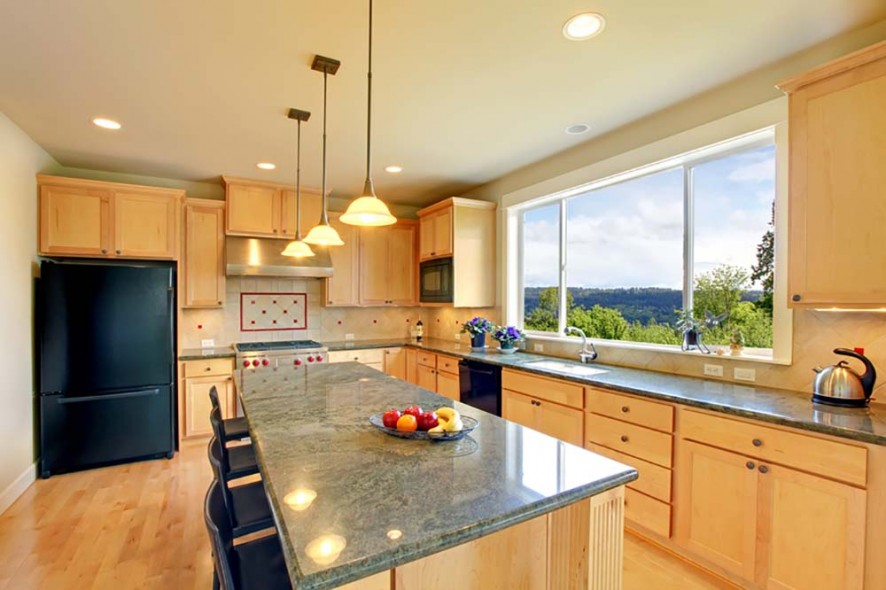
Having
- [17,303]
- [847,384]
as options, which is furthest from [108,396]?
[847,384]

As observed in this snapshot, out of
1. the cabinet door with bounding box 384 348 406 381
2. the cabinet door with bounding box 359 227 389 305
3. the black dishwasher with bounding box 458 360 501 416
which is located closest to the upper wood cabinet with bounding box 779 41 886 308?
the black dishwasher with bounding box 458 360 501 416

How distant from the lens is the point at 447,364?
4.20 m

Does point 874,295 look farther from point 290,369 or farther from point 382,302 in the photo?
point 382,302

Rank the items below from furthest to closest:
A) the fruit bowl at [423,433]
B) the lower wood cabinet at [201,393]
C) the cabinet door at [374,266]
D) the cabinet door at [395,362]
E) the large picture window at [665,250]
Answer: the cabinet door at [374,266] → the cabinet door at [395,362] → the lower wood cabinet at [201,393] → the large picture window at [665,250] → the fruit bowl at [423,433]

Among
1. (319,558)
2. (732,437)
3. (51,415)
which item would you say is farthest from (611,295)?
(51,415)

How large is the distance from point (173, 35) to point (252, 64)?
1.16 ft

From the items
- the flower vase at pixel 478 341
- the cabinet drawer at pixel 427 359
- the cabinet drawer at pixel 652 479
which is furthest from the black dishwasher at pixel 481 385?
the cabinet drawer at pixel 652 479

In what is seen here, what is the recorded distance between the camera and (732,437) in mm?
1992

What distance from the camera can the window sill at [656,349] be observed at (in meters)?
2.37

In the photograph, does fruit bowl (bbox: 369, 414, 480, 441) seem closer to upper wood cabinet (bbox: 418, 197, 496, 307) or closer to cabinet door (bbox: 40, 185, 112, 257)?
upper wood cabinet (bbox: 418, 197, 496, 307)

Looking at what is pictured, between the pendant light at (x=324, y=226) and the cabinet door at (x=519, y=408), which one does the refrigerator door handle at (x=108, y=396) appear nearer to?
the pendant light at (x=324, y=226)

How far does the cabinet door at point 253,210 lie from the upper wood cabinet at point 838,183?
13.7ft

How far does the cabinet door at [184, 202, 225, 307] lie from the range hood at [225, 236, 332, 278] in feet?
0.43

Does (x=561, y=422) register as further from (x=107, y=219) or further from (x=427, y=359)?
(x=107, y=219)
